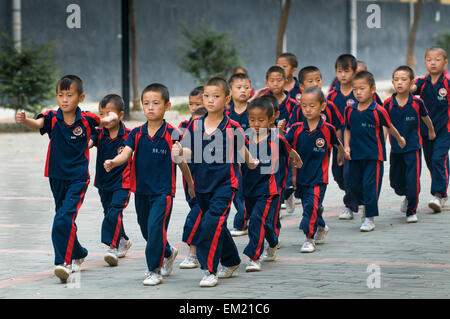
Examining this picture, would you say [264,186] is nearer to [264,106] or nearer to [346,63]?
[264,106]

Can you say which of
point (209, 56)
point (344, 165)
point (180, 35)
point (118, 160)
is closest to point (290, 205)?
point (344, 165)

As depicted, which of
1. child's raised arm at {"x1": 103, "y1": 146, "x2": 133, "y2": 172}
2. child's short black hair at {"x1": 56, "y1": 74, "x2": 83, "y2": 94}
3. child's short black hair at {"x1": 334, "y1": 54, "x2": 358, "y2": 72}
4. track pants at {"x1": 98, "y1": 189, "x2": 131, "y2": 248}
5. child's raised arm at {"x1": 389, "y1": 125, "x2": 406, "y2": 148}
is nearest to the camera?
child's raised arm at {"x1": 103, "y1": 146, "x2": 133, "y2": 172}

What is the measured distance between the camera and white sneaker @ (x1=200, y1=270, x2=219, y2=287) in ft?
22.5

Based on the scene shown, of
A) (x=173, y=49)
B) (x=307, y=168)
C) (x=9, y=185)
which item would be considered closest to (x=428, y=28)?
(x=173, y=49)

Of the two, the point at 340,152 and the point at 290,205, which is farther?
the point at 290,205

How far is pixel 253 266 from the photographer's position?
7480mm

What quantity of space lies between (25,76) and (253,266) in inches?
596

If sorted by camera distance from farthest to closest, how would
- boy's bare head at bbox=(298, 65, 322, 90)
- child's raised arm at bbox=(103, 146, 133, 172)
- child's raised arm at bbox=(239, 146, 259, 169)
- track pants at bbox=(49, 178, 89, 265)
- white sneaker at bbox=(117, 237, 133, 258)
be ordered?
boy's bare head at bbox=(298, 65, 322, 90), white sneaker at bbox=(117, 237, 133, 258), track pants at bbox=(49, 178, 89, 265), child's raised arm at bbox=(239, 146, 259, 169), child's raised arm at bbox=(103, 146, 133, 172)

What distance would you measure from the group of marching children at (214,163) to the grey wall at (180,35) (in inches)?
677

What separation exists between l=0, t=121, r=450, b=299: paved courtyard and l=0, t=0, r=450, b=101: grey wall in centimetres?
1627

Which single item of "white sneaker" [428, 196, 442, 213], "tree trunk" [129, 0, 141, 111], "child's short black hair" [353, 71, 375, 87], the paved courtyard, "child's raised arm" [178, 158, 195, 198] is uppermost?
"tree trunk" [129, 0, 141, 111]

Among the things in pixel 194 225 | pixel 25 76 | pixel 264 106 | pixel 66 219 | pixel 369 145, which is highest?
pixel 25 76

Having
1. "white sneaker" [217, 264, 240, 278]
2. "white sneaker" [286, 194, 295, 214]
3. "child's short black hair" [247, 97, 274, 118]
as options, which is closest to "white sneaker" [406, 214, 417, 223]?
"white sneaker" [286, 194, 295, 214]

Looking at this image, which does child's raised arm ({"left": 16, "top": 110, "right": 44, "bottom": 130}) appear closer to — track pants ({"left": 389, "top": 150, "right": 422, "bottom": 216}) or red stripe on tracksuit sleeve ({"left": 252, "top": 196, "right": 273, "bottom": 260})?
red stripe on tracksuit sleeve ({"left": 252, "top": 196, "right": 273, "bottom": 260})
